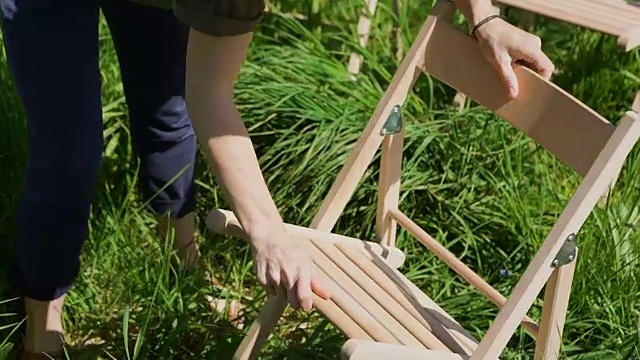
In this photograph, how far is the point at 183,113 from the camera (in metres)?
1.99

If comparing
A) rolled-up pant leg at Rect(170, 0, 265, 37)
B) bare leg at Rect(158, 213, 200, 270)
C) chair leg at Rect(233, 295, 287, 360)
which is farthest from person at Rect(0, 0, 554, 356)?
bare leg at Rect(158, 213, 200, 270)

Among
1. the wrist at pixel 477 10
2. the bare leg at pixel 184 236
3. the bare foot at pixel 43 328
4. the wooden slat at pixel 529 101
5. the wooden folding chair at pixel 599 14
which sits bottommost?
the bare foot at pixel 43 328

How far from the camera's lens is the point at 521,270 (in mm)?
2131

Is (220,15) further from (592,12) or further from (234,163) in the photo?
(592,12)

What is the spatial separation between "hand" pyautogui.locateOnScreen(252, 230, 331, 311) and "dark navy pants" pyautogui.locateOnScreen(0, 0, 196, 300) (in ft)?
1.44

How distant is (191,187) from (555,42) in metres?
1.14

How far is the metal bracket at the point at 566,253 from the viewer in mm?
1444

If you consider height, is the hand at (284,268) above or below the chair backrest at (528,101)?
below

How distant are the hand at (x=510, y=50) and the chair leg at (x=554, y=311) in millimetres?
289

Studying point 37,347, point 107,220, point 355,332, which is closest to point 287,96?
point 107,220

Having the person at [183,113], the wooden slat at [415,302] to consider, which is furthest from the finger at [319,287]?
the wooden slat at [415,302]

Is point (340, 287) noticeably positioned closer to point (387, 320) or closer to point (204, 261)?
point (387, 320)

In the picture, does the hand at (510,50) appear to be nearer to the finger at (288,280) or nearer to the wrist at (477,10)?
the wrist at (477,10)

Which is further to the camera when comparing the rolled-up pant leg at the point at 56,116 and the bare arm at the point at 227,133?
the rolled-up pant leg at the point at 56,116
